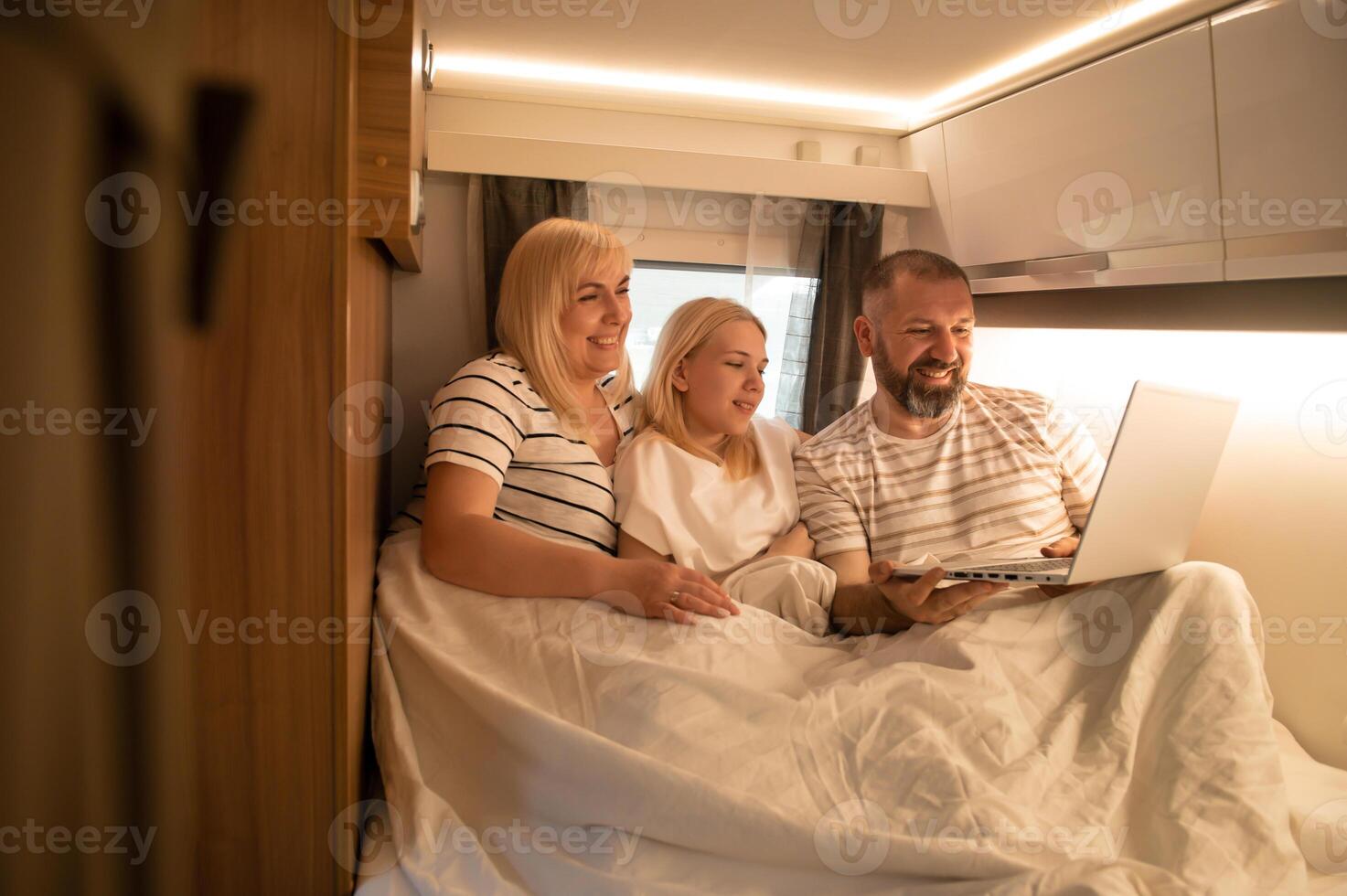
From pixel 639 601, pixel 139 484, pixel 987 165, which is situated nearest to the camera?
pixel 139 484

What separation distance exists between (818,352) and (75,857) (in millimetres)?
2041

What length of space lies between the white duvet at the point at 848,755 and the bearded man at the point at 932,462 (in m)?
0.29

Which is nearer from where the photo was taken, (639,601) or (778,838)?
(778,838)

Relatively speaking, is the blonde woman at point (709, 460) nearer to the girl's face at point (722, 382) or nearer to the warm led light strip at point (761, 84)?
the girl's face at point (722, 382)

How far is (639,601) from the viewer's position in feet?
5.05

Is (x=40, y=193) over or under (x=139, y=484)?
over

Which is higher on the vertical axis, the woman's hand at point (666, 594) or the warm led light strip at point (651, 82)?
the warm led light strip at point (651, 82)

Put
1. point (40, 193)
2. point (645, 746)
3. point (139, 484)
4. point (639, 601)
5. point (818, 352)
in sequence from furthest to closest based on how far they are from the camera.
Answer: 1. point (818, 352)
2. point (639, 601)
3. point (645, 746)
4. point (139, 484)
5. point (40, 193)

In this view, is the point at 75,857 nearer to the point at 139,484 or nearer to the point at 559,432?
the point at 139,484

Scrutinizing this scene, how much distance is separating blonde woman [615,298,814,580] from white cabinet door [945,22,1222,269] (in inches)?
28.4

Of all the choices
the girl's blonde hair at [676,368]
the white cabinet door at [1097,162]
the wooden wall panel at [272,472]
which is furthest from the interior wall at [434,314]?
the white cabinet door at [1097,162]

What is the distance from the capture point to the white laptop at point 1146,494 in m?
1.25

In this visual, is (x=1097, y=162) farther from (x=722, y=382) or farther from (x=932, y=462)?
(x=722, y=382)

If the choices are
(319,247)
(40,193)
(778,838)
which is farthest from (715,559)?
(40,193)
